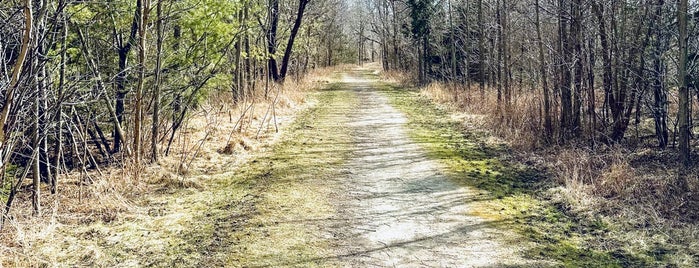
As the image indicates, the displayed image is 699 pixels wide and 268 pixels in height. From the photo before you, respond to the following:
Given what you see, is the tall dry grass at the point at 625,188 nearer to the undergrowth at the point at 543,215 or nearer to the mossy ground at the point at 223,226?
the undergrowth at the point at 543,215

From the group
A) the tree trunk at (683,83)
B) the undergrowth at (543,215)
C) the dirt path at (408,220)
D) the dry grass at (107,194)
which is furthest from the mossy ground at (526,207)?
the dry grass at (107,194)

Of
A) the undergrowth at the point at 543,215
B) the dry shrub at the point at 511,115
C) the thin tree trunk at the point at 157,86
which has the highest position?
the thin tree trunk at the point at 157,86

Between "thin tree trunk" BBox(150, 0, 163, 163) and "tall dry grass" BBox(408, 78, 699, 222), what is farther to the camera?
"thin tree trunk" BBox(150, 0, 163, 163)

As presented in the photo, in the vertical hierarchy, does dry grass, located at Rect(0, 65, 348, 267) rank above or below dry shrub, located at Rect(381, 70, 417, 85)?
below

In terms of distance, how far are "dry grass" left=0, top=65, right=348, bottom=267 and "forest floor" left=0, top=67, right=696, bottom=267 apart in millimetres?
34

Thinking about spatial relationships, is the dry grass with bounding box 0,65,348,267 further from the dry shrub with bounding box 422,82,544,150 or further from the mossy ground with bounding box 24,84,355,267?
the dry shrub with bounding box 422,82,544,150

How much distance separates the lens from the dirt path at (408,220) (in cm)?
461

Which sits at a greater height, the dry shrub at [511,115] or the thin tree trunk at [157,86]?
the thin tree trunk at [157,86]

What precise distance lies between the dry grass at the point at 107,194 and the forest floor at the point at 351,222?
3cm

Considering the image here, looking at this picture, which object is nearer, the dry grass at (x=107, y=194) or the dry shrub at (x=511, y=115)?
the dry grass at (x=107, y=194)

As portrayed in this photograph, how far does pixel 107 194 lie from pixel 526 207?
4.92 m

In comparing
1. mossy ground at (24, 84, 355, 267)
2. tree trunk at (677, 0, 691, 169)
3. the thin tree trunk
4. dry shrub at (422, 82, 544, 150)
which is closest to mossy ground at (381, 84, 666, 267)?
dry shrub at (422, 82, 544, 150)

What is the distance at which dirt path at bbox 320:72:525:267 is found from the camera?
4.61m

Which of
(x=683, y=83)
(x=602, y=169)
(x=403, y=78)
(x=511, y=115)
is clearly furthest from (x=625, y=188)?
(x=403, y=78)
